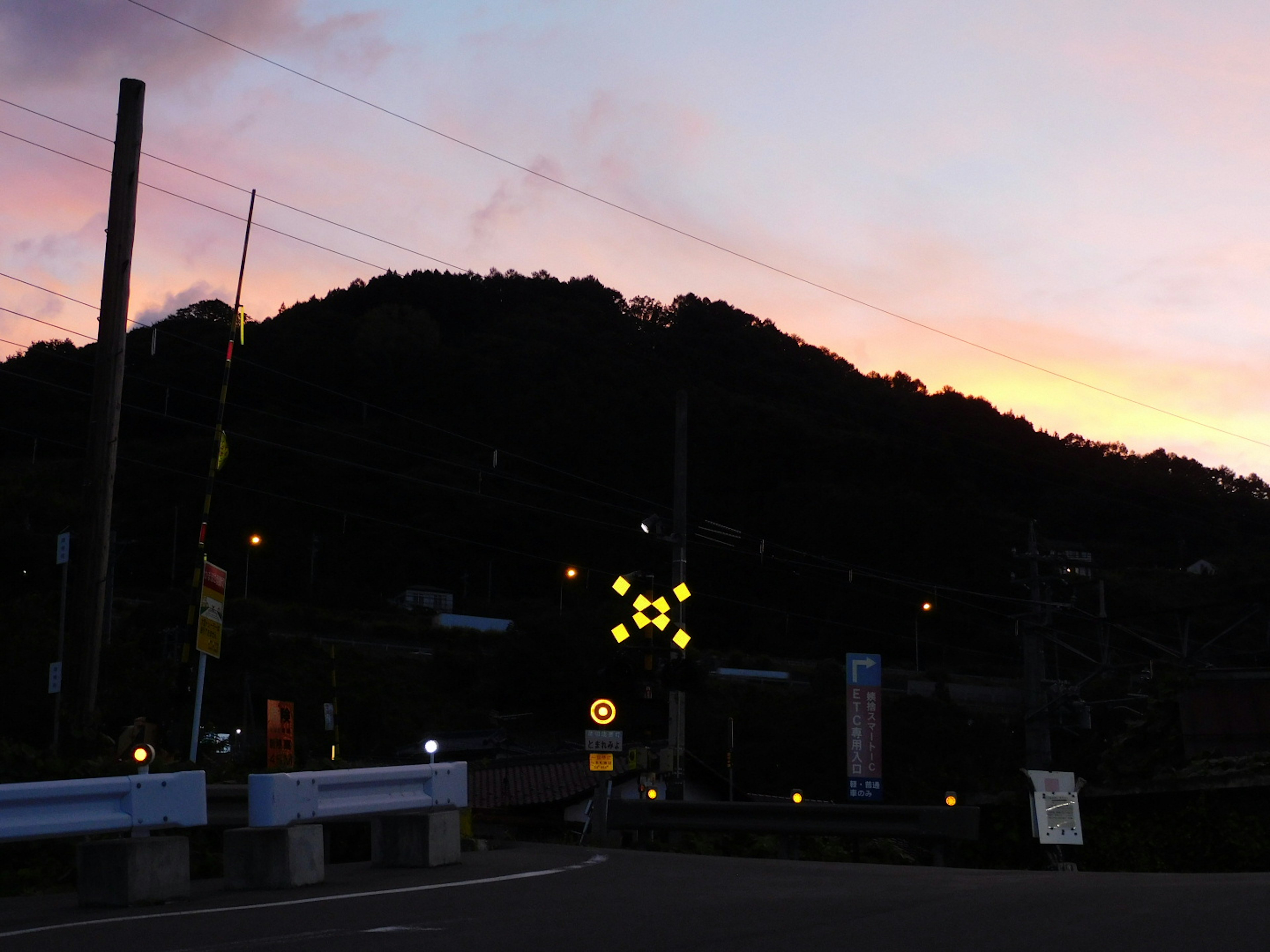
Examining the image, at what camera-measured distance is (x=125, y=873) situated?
8602 millimetres

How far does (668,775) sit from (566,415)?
189 feet

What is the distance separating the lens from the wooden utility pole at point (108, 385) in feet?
47.4

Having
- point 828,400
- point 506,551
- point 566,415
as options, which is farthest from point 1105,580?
point 506,551

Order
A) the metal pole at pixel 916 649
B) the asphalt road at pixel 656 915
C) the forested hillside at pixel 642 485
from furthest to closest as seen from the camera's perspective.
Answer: the forested hillside at pixel 642 485
the metal pole at pixel 916 649
the asphalt road at pixel 656 915

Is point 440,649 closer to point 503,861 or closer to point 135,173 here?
point 135,173

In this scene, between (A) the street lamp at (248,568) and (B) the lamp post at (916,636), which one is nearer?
(B) the lamp post at (916,636)

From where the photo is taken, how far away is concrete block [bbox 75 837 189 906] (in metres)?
8.60

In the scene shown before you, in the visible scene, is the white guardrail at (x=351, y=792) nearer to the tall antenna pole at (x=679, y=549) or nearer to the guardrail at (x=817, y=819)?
the guardrail at (x=817, y=819)

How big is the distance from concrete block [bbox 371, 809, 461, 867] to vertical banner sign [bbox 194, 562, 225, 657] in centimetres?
697

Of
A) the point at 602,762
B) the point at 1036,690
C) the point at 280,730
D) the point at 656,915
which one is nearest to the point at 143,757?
the point at 656,915

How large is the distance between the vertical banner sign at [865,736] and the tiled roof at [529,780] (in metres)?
6.50

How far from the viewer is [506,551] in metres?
95.0

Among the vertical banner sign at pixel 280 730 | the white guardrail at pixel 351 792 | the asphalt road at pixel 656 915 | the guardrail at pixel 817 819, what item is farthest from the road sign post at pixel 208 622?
the asphalt road at pixel 656 915

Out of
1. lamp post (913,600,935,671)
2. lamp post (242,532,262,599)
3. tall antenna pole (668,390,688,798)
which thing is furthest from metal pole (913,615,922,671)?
tall antenna pole (668,390,688,798)
